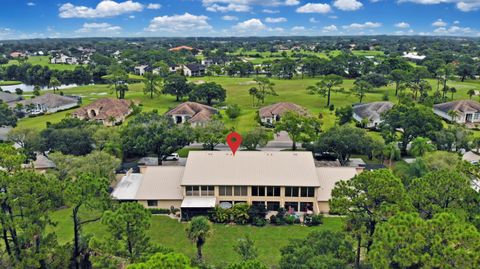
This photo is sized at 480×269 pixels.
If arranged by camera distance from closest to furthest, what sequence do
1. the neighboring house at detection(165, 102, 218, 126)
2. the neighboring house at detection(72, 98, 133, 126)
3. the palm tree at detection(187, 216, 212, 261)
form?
the palm tree at detection(187, 216, 212, 261), the neighboring house at detection(165, 102, 218, 126), the neighboring house at detection(72, 98, 133, 126)

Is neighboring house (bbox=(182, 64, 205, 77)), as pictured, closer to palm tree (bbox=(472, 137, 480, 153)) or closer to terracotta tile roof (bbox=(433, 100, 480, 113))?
terracotta tile roof (bbox=(433, 100, 480, 113))

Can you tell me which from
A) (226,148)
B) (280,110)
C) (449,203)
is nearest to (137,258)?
(449,203)

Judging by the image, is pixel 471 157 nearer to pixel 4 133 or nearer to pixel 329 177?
pixel 329 177

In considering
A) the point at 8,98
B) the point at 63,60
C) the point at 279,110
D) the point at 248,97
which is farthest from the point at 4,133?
the point at 63,60

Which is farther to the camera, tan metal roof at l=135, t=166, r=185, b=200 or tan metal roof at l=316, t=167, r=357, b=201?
tan metal roof at l=135, t=166, r=185, b=200

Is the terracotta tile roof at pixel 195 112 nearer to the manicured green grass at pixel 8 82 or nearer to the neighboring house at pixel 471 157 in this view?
the neighboring house at pixel 471 157

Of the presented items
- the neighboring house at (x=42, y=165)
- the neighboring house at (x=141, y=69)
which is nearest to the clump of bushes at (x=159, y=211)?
the neighboring house at (x=42, y=165)

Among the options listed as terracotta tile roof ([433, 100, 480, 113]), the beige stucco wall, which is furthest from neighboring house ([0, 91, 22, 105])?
terracotta tile roof ([433, 100, 480, 113])
